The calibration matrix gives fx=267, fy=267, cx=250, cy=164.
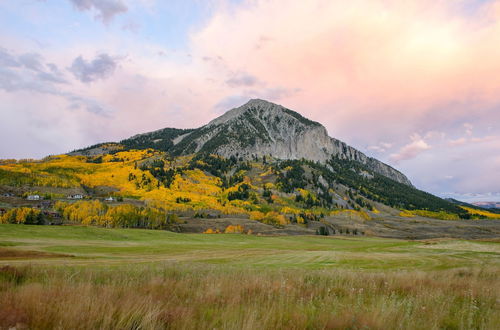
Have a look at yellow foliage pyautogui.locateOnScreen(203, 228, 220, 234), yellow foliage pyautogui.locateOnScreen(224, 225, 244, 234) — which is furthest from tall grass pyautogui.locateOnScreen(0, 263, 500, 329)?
yellow foliage pyautogui.locateOnScreen(224, 225, 244, 234)

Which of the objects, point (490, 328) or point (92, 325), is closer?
point (92, 325)

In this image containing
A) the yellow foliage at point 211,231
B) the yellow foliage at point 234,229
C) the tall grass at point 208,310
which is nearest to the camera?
the tall grass at point 208,310

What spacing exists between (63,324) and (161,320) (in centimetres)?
143

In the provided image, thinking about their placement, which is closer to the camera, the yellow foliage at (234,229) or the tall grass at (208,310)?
the tall grass at (208,310)

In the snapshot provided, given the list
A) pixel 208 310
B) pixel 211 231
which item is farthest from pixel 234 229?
pixel 208 310

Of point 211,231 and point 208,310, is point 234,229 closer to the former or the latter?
point 211,231

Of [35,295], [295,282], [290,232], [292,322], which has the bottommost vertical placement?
[290,232]

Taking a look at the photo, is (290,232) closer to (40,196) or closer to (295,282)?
(295,282)

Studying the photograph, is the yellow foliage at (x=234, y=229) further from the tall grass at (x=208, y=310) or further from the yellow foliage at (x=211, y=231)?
the tall grass at (x=208, y=310)

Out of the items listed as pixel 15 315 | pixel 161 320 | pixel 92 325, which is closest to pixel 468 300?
pixel 161 320

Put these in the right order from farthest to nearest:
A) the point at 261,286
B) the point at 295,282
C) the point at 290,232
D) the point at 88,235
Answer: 1. the point at 290,232
2. the point at 88,235
3. the point at 295,282
4. the point at 261,286

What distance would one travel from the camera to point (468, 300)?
7922mm

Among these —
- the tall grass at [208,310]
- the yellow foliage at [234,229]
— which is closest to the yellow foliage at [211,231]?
the yellow foliage at [234,229]

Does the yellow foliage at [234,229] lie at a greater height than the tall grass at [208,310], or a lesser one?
lesser
